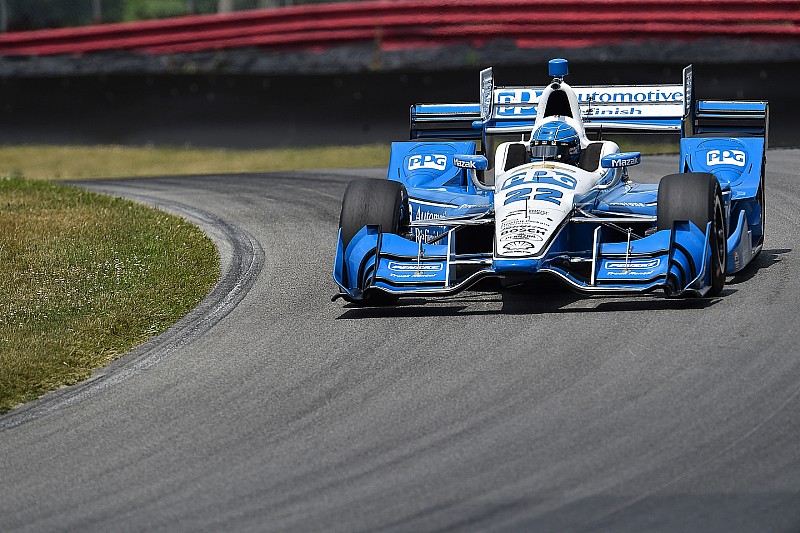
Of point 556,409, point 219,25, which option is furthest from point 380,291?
point 219,25

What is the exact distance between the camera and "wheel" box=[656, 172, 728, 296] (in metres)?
9.70

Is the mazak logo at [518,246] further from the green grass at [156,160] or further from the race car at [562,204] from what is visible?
the green grass at [156,160]

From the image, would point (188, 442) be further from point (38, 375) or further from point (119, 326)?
point (119, 326)

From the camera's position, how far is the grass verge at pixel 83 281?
9211 mm

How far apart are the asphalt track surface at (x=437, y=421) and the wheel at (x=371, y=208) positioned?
0.65 metres

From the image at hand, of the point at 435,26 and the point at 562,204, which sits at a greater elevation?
the point at 435,26

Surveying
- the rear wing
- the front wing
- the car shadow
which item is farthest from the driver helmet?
the car shadow

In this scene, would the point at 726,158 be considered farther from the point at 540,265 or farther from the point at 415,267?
the point at 415,267

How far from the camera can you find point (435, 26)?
22.1 m

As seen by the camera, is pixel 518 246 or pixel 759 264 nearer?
pixel 518 246

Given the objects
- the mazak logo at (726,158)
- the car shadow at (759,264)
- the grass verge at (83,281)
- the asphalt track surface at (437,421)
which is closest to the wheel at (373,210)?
the asphalt track surface at (437,421)

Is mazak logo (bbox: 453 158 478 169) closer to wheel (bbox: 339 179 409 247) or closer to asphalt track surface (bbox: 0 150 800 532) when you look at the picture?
wheel (bbox: 339 179 409 247)

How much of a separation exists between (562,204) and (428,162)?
258 cm

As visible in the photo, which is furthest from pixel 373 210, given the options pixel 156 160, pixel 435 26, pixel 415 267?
pixel 156 160
